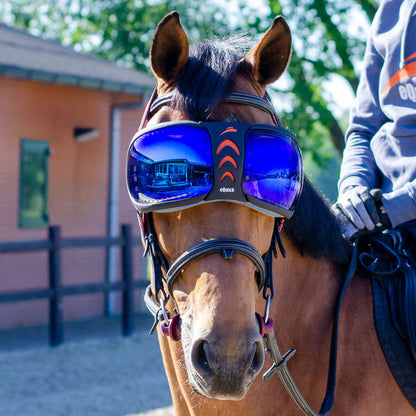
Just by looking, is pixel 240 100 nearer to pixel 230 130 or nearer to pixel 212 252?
pixel 230 130

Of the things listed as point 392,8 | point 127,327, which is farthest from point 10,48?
point 392,8

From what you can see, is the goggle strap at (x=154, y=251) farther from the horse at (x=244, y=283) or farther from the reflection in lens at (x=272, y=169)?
the reflection in lens at (x=272, y=169)

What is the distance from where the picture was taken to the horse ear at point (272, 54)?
195cm

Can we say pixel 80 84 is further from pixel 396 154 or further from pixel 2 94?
pixel 396 154

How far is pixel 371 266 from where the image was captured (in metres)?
2.25

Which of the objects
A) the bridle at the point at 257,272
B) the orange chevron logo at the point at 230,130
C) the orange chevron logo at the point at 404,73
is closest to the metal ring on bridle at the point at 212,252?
the bridle at the point at 257,272

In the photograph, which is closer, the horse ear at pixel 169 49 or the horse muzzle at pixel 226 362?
the horse muzzle at pixel 226 362

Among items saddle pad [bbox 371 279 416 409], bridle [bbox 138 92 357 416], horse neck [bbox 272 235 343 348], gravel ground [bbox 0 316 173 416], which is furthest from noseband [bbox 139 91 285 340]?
gravel ground [bbox 0 316 173 416]

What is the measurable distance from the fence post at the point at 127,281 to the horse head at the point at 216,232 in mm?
7140

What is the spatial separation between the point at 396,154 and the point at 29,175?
326 inches

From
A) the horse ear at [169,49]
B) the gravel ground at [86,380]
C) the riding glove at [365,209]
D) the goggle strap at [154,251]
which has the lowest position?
the gravel ground at [86,380]

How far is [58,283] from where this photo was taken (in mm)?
8375

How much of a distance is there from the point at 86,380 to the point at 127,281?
8.38 ft

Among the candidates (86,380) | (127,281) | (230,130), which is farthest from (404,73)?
(127,281)
